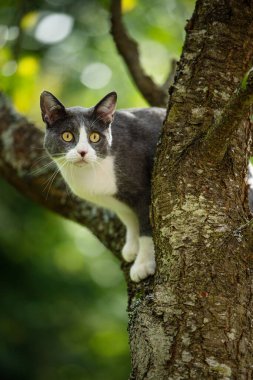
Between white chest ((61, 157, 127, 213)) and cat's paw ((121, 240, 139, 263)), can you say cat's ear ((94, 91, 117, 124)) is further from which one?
cat's paw ((121, 240, 139, 263))

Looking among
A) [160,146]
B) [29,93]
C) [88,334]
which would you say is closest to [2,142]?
[29,93]

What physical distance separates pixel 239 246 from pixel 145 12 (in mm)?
4602

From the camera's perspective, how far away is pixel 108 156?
395 centimetres

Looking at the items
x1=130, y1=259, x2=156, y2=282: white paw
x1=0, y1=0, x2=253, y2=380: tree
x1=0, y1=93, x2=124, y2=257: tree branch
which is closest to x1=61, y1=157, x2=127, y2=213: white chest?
x1=0, y1=93, x2=124, y2=257: tree branch

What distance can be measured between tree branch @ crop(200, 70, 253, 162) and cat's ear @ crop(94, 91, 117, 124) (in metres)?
1.07

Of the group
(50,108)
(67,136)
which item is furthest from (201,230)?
(50,108)

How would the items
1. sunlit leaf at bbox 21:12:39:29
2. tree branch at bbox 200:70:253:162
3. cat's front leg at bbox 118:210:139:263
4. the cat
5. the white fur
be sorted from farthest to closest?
sunlit leaf at bbox 21:12:39:29
cat's front leg at bbox 118:210:139:263
the cat
the white fur
tree branch at bbox 200:70:253:162

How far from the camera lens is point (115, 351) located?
23.6 feet

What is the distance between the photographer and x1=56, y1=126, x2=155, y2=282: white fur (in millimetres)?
3748

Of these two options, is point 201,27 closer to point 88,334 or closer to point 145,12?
point 145,12

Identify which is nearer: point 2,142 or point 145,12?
point 2,142

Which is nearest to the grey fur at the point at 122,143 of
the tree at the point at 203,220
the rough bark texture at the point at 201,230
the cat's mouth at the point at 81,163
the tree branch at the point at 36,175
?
the cat's mouth at the point at 81,163

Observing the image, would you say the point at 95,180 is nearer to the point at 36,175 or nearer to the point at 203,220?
the point at 36,175

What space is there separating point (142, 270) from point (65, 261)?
4.39 metres
